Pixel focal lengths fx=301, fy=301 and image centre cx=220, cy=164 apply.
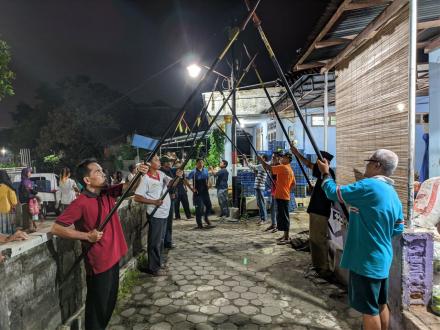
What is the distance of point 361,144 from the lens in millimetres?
4734

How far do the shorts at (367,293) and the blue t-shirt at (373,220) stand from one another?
0.08 m

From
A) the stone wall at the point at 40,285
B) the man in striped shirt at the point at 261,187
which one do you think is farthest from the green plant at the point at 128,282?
the man in striped shirt at the point at 261,187

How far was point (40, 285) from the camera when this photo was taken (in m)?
3.10

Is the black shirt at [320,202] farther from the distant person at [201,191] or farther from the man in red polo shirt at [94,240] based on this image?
the distant person at [201,191]

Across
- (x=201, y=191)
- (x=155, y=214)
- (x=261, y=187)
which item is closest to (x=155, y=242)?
(x=155, y=214)

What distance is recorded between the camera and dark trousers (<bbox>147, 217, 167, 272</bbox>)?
5453mm

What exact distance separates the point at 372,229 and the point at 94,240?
9.09ft

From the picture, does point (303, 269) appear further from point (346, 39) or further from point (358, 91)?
point (346, 39)

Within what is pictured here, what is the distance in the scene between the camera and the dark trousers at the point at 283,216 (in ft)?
23.9

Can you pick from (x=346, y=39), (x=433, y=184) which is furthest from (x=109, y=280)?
(x=346, y=39)

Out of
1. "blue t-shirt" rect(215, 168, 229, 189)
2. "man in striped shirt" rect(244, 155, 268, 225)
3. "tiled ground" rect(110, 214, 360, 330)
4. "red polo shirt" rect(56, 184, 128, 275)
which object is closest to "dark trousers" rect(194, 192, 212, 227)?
"blue t-shirt" rect(215, 168, 229, 189)

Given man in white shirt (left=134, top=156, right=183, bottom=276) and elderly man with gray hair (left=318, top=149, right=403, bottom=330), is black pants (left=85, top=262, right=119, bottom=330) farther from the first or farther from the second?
elderly man with gray hair (left=318, top=149, right=403, bottom=330)

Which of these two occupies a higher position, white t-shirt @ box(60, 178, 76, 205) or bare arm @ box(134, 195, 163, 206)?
bare arm @ box(134, 195, 163, 206)

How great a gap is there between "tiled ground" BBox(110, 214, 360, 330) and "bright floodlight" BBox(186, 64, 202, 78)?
18.2 feet
